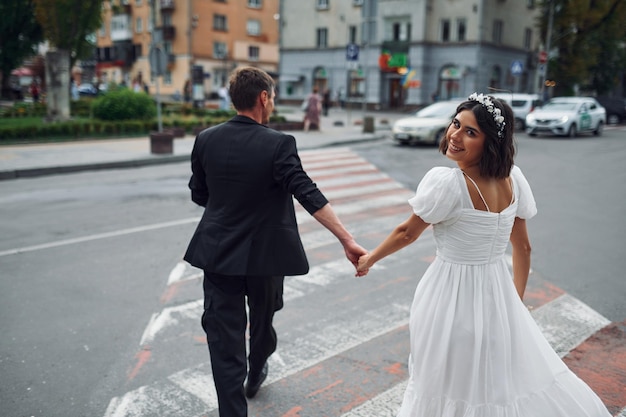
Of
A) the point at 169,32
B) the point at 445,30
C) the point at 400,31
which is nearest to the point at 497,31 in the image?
the point at 445,30

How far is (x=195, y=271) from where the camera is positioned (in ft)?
19.8

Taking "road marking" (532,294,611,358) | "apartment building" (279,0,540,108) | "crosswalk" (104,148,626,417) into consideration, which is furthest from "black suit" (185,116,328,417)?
"apartment building" (279,0,540,108)

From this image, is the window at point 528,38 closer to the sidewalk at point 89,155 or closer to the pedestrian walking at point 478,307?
the sidewalk at point 89,155

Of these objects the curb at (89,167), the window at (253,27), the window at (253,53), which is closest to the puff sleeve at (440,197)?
the curb at (89,167)

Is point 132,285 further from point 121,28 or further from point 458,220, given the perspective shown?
point 121,28

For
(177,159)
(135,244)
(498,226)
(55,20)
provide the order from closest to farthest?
(498,226)
(135,244)
(177,159)
(55,20)

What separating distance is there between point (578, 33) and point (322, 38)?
20.9m

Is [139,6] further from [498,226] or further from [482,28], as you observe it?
[498,226]

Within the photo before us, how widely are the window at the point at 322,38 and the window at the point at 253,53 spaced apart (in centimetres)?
1257

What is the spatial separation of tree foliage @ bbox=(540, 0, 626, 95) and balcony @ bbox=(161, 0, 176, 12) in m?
34.3

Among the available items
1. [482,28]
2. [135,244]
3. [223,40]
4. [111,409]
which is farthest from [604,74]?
[111,409]

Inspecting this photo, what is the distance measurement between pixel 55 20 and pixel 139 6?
1677 inches

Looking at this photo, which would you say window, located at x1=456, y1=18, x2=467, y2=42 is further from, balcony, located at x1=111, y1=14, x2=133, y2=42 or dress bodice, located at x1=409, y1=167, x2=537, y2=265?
dress bodice, located at x1=409, y1=167, x2=537, y2=265

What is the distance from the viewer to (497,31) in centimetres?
4400
